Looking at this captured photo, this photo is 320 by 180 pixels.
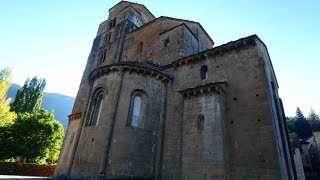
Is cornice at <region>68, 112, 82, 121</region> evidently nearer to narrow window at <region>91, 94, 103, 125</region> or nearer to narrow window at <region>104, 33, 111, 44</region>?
narrow window at <region>91, 94, 103, 125</region>

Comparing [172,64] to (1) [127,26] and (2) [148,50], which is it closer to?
(2) [148,50]

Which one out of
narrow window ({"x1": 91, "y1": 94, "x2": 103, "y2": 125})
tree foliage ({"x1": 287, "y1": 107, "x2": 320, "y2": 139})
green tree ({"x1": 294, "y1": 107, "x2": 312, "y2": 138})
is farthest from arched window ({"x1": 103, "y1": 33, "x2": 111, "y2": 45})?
green tree ({"x1": 294, "y1": 107, "x2": 312, "y2": 138})

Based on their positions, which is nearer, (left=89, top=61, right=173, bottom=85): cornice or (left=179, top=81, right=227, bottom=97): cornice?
(left=179, top=81, right=227, bottom=97): cornice

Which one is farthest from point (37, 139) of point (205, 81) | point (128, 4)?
point (205, 81)

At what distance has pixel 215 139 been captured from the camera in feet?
36.9

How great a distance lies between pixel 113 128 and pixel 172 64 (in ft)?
22.6

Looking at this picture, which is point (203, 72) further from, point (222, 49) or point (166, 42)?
point (166, 42)

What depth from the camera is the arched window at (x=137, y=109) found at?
13.4m

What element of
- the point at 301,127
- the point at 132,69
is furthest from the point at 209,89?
the point at 301,127

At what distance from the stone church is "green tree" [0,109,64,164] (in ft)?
52.7

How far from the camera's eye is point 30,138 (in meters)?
26.7

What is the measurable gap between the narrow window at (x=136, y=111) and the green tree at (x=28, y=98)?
30653mm

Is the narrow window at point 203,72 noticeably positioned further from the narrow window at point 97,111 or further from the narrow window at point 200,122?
the narrow window at point 97,111

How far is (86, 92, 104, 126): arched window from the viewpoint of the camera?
14188 mm
